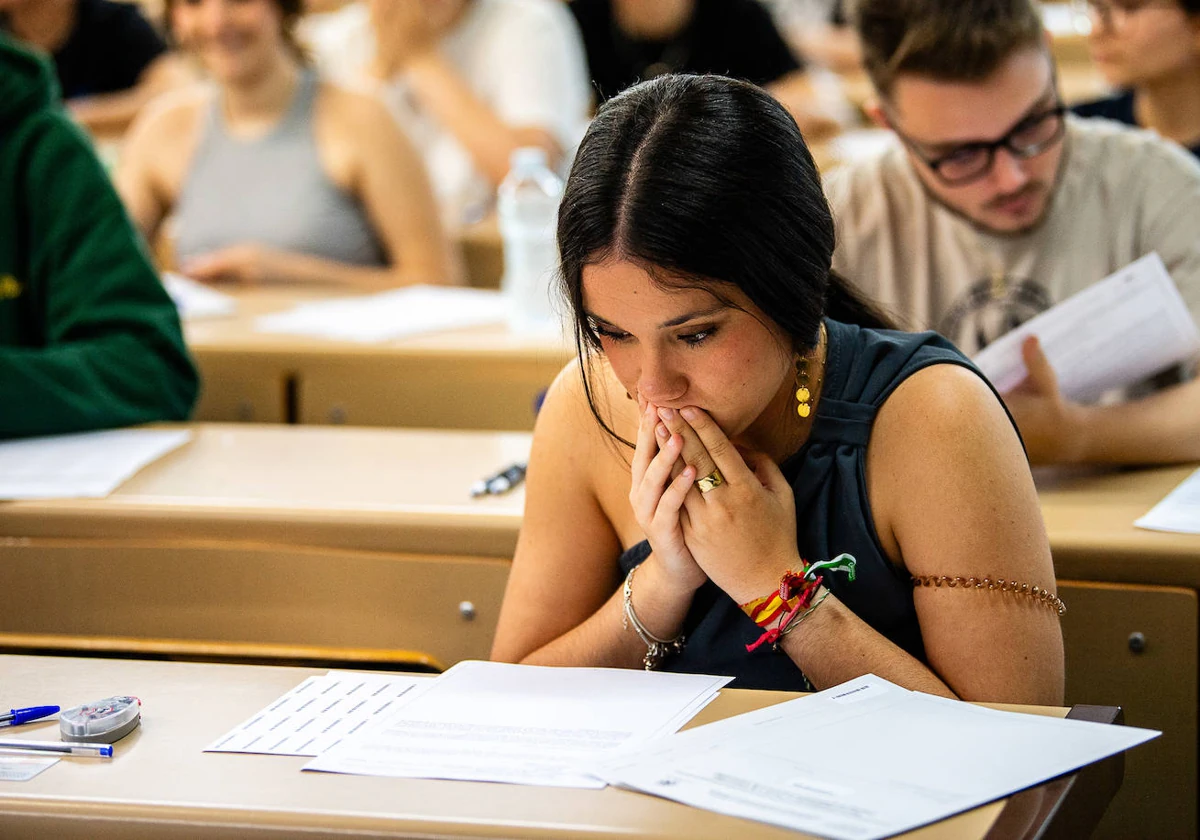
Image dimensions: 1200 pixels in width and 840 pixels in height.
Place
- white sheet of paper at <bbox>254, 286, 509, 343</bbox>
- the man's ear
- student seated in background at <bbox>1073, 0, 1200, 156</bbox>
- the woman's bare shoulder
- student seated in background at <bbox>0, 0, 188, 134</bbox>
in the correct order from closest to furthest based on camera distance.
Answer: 1. the man's ear
2. student seated in background at <bbox>1073, 0, 1200, 156</bbox>
3. white sheet of paper at <bbox>254, 286, 509, 343</bbox>
4. the woman's bare shoulder
5. student seated in background at <bbox>0, 0, 188, 134</bbox>

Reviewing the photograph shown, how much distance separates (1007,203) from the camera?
164 cm

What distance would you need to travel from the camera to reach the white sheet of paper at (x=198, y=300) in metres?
2.30

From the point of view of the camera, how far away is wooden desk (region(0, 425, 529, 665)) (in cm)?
142

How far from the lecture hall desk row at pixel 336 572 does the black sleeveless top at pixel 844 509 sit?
302mm

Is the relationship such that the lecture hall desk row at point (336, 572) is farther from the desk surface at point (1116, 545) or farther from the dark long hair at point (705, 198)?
the dark long hair at point (705, 198)

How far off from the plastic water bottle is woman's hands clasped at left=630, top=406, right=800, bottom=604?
3.39ft

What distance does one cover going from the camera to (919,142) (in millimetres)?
1608

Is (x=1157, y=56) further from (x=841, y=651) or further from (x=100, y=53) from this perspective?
(x=100, y=53)

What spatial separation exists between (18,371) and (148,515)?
0.31 m

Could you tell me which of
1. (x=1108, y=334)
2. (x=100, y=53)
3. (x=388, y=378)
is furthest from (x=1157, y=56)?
(x=100, y=53)

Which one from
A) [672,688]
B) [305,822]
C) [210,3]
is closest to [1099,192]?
[672,688]

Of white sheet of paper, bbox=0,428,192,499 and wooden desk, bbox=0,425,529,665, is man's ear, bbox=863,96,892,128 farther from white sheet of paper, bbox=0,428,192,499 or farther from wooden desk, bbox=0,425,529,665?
white sheet of paper, bbox=0,428,192,499

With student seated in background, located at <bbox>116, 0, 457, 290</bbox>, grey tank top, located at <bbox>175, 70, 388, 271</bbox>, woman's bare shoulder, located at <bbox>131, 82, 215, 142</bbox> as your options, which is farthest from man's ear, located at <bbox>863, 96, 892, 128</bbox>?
woman's bare shoulder, located at <bbox>131, 82, 215, 142</bbox>

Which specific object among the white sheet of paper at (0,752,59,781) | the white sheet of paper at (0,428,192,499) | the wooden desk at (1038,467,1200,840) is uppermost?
the white sheet of paper at (0,752,59,781)
